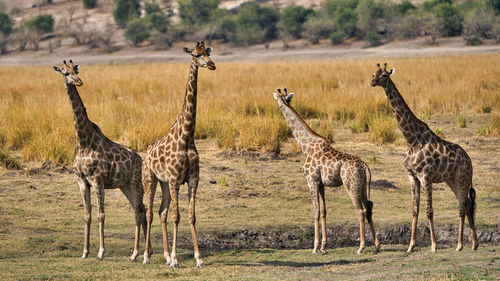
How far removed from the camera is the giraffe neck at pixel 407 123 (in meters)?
9.33

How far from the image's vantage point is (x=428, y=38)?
4841cm

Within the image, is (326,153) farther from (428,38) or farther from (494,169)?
(428,38)

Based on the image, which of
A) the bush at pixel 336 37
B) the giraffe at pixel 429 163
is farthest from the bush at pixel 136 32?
the giraffe at pixel 429 163

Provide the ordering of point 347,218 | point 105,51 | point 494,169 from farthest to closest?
point 105,51
point 494,169
point 347,218

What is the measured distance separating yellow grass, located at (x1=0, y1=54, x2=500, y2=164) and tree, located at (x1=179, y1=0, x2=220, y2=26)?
26959 mm

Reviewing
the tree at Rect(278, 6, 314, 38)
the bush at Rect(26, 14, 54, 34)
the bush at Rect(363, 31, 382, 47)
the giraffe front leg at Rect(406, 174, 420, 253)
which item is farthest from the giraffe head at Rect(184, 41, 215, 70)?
the bush at Rect(26, 14, 54, 34)

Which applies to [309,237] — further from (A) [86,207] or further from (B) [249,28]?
(B) [249,28]

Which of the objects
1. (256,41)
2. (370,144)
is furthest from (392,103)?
(256,41)

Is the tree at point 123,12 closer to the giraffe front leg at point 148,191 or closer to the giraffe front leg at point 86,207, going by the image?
the giraffe front leg at point 86,207

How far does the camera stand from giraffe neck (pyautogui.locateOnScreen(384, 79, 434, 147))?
30.6 feet

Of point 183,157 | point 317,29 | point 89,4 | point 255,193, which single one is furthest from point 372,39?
point 183,157

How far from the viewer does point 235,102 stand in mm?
20234

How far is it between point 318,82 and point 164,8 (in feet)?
139

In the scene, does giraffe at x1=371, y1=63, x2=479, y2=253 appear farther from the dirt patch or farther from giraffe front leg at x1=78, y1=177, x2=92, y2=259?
giraffe front leg at x1=78, y1=177, x2=92, y2=259
